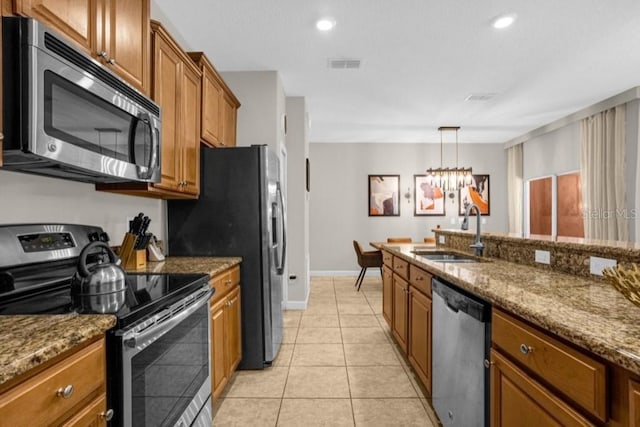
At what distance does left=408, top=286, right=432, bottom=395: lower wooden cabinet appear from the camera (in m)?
2.11

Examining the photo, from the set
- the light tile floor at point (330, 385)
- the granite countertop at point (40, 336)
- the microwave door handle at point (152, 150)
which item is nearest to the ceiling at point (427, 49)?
the microwave door handle at point (152, 150)

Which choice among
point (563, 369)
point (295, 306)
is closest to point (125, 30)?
point (563, 369)

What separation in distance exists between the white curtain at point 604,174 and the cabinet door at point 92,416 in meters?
5.70

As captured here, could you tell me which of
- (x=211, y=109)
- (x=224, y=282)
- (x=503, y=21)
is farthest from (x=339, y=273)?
(x=503, y=21)

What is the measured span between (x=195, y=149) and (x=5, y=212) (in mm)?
1291

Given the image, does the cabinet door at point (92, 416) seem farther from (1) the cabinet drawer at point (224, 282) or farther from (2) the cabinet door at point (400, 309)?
(2) the cabinet door at point (400, 309)

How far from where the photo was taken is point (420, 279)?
2.29 m

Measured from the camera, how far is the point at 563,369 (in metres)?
0.96

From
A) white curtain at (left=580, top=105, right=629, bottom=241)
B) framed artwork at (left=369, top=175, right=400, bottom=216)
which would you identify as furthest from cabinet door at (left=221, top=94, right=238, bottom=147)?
white curtain at (left=580, top=105, right=629, bottom=241)

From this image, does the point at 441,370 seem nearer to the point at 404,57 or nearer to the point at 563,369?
the point at 563,369

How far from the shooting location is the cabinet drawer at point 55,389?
0.73 meters

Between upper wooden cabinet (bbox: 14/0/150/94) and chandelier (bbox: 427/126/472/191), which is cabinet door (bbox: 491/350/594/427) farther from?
chandelier (bbox: 427/126/472/191)

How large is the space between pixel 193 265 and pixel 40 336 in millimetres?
1318

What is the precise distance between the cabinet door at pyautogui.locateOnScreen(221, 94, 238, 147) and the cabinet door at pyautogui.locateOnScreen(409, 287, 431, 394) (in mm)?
2121
